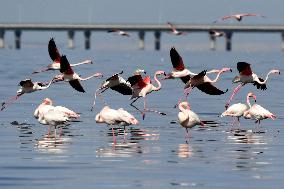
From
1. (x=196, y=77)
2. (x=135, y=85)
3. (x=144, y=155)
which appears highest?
(x=196, y=77)

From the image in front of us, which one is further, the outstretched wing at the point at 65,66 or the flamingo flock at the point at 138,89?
the outstretched wing at the point at 65,66

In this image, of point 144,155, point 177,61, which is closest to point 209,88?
point 177,61

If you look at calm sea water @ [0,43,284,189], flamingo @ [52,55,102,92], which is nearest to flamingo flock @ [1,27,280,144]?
flamingo @ [52,55,102,92]

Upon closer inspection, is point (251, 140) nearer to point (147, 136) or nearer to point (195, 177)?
point (147, 136)

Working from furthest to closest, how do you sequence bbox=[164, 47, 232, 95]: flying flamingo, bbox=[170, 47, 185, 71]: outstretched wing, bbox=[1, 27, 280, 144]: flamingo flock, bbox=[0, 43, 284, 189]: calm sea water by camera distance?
1. bbox=[170, 47, 185, 71]: outstretched wing
2. bbox=[164, 47, 232, 95]: flying flamingo
3. bbox=[1, 27, 280, 144]: flamingo flock
4. bbox=[0, 43, 284, 189]: calm sea water

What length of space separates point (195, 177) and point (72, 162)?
3.54 meters

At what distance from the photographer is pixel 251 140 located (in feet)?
97.9

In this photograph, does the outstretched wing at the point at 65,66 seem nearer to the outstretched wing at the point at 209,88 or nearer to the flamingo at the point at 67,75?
the flamingo at the point at 67,75

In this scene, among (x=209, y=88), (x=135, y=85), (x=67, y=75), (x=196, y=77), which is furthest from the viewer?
(x=67, y=75)

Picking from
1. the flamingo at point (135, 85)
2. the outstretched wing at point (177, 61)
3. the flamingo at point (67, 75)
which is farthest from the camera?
the flamingo at point (67, 75)

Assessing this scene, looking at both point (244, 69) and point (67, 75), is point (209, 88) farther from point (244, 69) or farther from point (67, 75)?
point (67, 75)

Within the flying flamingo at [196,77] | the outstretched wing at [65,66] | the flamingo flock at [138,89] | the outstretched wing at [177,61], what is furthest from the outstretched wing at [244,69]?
the outstretched wing at [65,66]

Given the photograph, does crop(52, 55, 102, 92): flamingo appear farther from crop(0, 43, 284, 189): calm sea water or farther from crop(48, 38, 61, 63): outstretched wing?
crop(0, 43, 284, 189): calm sea water

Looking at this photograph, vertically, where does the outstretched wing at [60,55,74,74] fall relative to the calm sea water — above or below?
above
